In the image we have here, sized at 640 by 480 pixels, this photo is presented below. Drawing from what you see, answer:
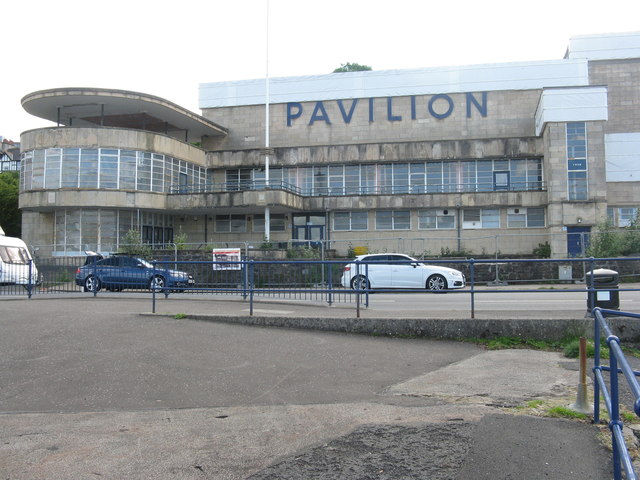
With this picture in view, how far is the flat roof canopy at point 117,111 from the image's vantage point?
33969 mm

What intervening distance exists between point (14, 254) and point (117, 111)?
17.5 metres

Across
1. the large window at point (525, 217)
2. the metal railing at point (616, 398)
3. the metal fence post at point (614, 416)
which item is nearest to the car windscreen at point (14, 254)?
the metal railing at point (616, 398)

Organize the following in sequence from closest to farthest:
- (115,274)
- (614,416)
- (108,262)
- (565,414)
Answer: (614,416), (565,414), (115,274), (108,262)

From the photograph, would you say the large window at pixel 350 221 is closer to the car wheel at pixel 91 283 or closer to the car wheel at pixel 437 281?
the car wheel at pixel 437 281

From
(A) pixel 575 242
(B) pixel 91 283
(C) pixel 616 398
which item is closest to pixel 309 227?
(A) pixel 575 242

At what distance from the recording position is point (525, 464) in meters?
4.31

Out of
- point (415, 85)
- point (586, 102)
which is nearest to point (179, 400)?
point (586, 102)

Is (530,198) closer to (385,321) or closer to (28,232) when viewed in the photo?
(385,321)

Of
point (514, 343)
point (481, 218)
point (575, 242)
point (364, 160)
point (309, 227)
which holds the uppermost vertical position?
point (364, 160)

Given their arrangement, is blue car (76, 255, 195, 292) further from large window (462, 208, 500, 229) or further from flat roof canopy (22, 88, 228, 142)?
large window (462, 208, 500, 229)

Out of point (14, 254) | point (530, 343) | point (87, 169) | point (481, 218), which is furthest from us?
point (481, 218)

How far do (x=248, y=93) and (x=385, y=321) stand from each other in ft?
122

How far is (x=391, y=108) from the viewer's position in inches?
1657

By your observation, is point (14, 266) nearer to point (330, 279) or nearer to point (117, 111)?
point (330, 279)
